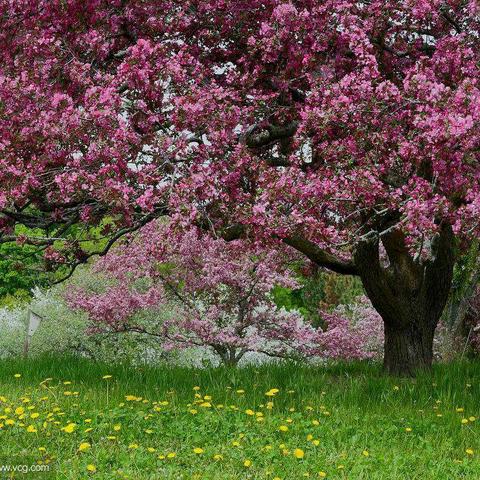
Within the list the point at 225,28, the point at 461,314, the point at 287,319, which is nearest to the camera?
the point at 225,28

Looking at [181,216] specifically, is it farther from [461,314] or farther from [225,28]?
[461,314]

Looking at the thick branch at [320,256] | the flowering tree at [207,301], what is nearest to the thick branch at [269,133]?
the thick branch at [320,256]

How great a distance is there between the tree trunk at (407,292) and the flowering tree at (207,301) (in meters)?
4.47

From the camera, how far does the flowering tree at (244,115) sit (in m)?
7.16

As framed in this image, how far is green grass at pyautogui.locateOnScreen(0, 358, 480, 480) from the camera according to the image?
580 centimetres

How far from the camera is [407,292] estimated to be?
10.5 m

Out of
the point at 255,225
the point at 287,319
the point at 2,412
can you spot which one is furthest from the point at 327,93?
the point at 287,319

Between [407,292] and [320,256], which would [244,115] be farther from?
[407,292]

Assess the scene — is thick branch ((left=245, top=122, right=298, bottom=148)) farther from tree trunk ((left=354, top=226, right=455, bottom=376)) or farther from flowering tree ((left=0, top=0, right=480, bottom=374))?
tree trunk ((left=354, top=226, right=455, bottom=376))

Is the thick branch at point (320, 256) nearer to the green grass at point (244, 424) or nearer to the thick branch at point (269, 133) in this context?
the thick branch at point (269, 133)

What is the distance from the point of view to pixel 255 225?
7.29 meters

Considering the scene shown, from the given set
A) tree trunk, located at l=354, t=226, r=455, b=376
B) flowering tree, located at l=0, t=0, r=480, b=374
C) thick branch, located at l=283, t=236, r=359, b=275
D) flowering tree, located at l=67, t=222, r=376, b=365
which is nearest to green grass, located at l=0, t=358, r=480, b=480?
tree trunk, located at l=354, t=226, r=455, b=376

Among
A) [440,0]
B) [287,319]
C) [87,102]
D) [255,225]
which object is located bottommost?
[287,319]

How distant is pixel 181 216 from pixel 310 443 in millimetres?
2514
